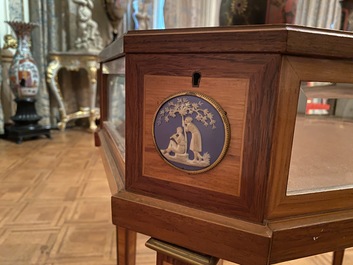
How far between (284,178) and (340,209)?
4.7 inches

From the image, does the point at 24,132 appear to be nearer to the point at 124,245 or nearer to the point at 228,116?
the point at 124,245

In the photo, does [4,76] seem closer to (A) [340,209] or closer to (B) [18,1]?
(B) [18,1]

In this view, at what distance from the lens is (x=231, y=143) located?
37 centimetres

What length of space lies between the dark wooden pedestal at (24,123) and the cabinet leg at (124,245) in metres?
2.05

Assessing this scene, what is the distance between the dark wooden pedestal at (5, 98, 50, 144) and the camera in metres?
2.28

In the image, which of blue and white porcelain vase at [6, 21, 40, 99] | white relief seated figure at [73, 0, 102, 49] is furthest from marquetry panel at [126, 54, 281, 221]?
white relief seated figure at [73, 0, 102, 49]

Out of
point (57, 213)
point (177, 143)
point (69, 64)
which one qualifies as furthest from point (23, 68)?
point (177, 143)

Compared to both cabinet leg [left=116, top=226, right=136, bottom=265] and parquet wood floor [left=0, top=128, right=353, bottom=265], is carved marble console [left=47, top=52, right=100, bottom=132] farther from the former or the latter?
cabinet leg [left=116, top=226, right=136, bottom=265]

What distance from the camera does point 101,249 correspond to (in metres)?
0.93

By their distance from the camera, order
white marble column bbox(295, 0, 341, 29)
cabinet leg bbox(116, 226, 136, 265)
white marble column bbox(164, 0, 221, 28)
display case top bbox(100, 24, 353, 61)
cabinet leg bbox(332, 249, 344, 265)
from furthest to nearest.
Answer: white marble column bbox(164, 0, 221, 28) < white marble column bbox(295, 0, 341, 29) < cabinet leg bbox(332, 249, 344, 265) < cabinet leg bbox(116, 226, 136, 265) < display case top bbox(100, 24, 353, 61)

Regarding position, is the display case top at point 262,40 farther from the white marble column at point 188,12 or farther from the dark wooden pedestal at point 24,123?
the dark wooden pedestal at point 24,123

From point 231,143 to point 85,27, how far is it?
2.61 metres

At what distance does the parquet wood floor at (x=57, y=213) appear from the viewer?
35.4 inches

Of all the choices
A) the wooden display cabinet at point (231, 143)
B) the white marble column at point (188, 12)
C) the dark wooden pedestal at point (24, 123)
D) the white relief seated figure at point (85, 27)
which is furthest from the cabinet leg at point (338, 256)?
the white relief seated figure at point (85, 27)
